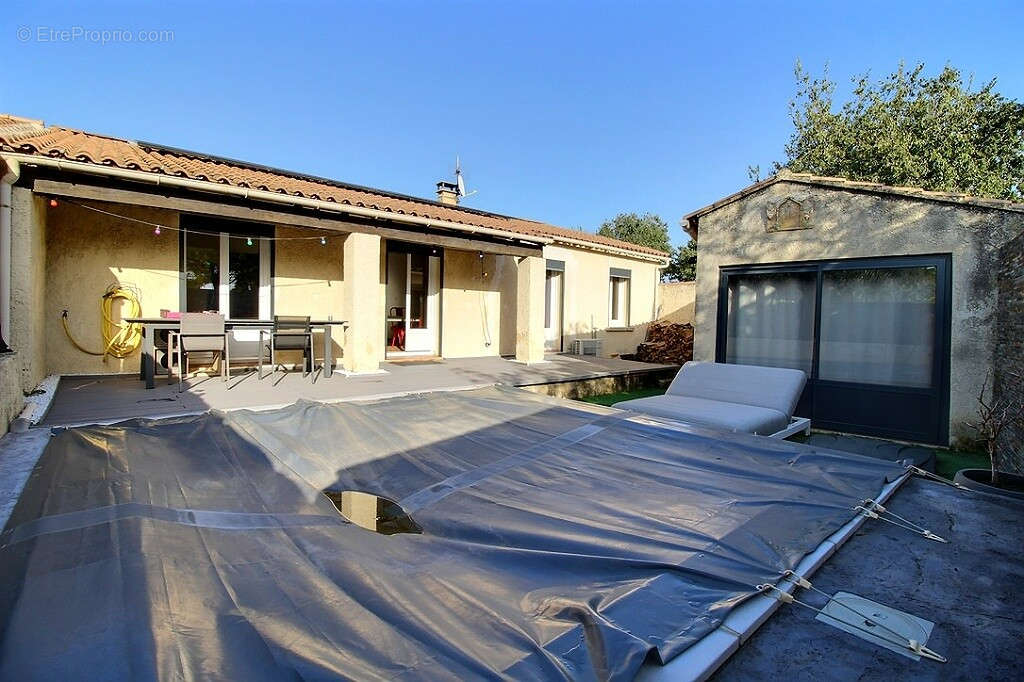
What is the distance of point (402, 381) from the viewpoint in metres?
7.83

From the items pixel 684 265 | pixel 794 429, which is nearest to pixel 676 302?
pixel 794 429

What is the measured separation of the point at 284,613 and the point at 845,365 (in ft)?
24.8

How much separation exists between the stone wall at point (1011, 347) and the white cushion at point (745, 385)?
185cm

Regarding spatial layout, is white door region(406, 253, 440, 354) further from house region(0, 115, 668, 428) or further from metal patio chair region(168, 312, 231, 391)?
metal patio chair region(168, 312, 231, 391)

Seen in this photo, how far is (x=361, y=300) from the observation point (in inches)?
323

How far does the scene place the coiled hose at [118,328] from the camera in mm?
7617

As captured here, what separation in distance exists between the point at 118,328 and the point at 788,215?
34.2ft

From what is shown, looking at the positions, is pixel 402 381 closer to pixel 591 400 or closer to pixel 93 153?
pixel 591 400

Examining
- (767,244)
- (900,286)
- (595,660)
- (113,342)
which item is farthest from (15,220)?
(900,286)

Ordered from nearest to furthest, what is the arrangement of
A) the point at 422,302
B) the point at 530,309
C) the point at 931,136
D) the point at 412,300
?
the point at 530,309 < the point at 412,300 < the point at 422,302 < the point at 931,136

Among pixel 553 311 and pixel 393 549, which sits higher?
pixel 553 311

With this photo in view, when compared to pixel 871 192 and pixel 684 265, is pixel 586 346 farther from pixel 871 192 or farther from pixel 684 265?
pixel 684 265

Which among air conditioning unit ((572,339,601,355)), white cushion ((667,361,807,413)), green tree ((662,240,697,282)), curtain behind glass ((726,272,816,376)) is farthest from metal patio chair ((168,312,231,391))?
green tree ((662,240,697,282))

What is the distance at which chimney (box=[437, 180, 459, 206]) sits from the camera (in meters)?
16.1
